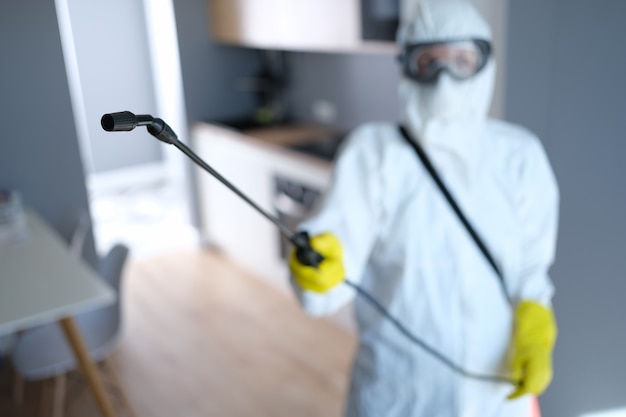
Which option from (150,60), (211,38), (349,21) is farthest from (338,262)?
(211,38)

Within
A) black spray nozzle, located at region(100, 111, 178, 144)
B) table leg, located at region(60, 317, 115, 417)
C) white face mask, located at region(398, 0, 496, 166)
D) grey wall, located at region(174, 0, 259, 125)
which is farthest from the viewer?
grey wall, located at region(174, 0, 259, 125)

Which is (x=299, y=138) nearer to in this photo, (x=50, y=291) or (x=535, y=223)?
(x=50, y=291)

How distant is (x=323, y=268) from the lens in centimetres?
102

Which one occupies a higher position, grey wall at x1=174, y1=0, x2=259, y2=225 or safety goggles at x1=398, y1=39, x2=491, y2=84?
safety goggles at x1=398, y1=39, x2=491, y2=84

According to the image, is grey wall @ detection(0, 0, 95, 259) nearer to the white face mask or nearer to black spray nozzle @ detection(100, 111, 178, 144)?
the white face mask

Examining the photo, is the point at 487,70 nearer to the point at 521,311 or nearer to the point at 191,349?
the point at 521,311

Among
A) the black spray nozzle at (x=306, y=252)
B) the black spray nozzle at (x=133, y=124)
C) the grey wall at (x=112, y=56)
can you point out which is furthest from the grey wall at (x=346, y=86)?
the black spray nozzle at (x=133, y=124)

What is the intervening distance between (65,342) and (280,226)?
58.5 inches

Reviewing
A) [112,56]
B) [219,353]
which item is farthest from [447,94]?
[219,353]

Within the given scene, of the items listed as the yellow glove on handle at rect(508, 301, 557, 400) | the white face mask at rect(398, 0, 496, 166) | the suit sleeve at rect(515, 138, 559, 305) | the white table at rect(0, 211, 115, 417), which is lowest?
the white table at rect(0, 211, 115, 417)

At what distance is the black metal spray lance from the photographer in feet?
1.95

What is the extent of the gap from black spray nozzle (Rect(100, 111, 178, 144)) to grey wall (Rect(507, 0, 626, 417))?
106 centimetres

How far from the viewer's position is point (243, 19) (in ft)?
10.3

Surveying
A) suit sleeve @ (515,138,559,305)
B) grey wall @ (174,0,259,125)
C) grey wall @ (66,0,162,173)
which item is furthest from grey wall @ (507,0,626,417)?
grey wall @ (174,0,259,125)
